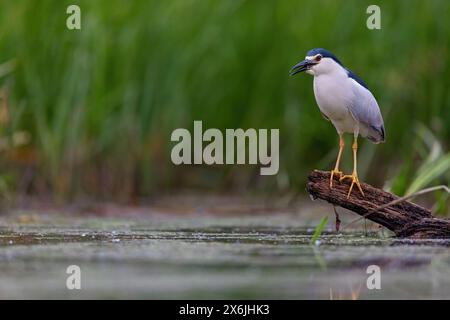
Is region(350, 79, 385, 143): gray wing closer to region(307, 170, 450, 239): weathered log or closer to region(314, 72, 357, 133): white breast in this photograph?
region(314, 72, 357, 133): white breast

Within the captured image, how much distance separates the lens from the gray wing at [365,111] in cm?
698

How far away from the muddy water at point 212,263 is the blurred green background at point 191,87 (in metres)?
1.83

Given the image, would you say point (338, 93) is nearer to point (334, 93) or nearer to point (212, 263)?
point (334, 93)

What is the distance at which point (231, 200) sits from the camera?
10.3 metres

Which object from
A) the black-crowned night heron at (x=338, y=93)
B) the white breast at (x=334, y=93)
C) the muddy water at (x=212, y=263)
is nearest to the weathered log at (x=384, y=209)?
the muddy water at (x=212, y=263)

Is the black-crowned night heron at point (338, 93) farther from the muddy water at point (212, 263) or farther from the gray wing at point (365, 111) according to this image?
the muddy water at point (212, 263)

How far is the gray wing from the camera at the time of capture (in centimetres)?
698

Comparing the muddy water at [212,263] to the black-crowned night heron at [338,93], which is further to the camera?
the black-crowned night heron at [338,93]

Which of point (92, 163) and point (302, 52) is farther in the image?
point (302, 52)

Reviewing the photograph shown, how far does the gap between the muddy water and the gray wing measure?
0.76 meters

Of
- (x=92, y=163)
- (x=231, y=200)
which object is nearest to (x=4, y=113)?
(x=92, y=163)
